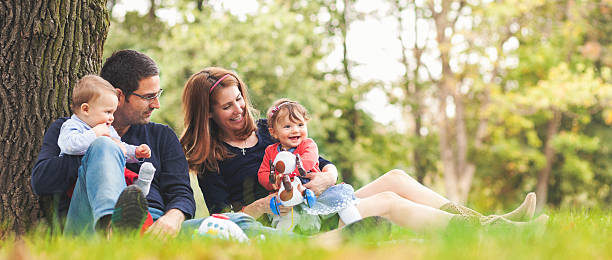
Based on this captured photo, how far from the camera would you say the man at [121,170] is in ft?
8.45

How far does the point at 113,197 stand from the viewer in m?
2.56

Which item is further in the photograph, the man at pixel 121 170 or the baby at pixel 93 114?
the baby at pixel 93 114

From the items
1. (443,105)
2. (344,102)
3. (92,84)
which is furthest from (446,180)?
(92,84)

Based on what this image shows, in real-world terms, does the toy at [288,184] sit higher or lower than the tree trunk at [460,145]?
higher

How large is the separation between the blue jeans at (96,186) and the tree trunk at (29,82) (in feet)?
2.26

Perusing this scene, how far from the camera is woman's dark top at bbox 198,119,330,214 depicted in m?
3.72

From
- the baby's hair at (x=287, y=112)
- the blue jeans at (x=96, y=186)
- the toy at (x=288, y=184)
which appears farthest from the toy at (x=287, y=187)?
the blue jeans at (x=96, y=186)

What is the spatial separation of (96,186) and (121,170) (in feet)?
0.53

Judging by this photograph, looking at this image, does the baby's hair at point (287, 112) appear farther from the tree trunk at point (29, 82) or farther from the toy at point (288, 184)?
the tree trunk at point (29, 82)

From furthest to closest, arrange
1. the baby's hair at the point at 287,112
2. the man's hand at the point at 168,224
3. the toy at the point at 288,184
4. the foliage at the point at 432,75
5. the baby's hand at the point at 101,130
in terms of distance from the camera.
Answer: the foliage at the point at 432,75 → the baby's hair at the point at 287,112 → the toy at the point at 288,184 → the baby's hand at the point at 101,130 → the man's hand at the point at 168,224

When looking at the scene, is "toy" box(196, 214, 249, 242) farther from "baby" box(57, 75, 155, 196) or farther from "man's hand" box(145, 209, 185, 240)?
"baby" box(57, 75, 155, 196)

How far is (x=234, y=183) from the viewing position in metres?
3.80

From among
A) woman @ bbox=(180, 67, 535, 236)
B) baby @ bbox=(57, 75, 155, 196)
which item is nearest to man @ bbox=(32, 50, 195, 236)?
baby @ bbox=(57, 75, 155, 196)

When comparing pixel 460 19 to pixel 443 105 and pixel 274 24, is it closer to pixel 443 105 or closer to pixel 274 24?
pixel 443 105
